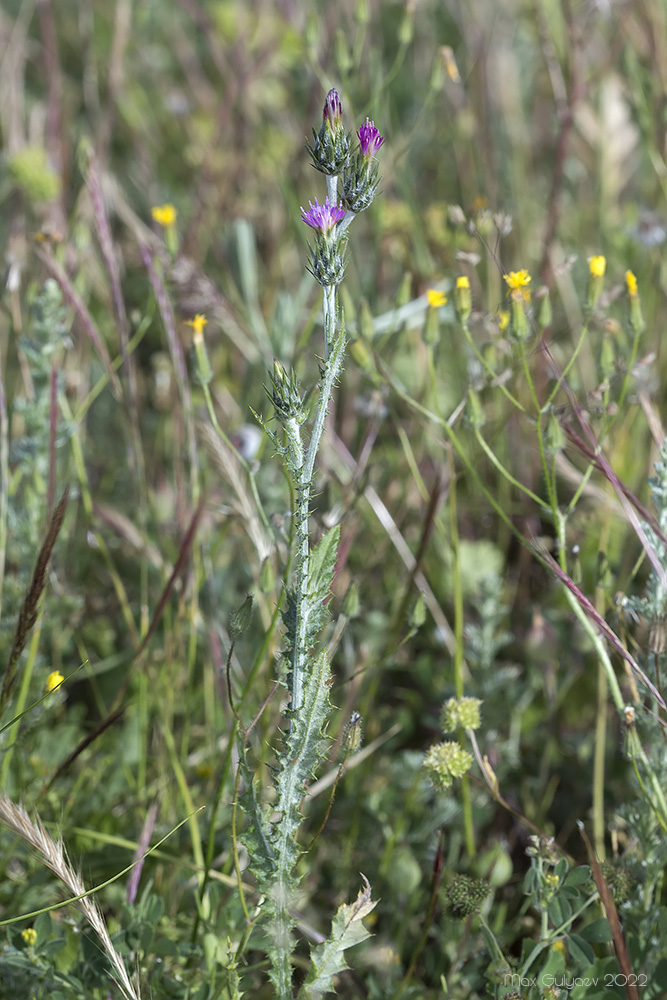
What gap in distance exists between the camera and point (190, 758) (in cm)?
142

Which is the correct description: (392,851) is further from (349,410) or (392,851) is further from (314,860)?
(349,410)

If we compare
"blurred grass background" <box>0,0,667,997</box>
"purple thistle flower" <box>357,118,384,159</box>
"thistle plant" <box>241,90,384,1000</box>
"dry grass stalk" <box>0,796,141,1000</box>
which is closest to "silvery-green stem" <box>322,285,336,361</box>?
"thistle plant" <box>241,90,384,1000</box>

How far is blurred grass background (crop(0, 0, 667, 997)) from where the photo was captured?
1340mm

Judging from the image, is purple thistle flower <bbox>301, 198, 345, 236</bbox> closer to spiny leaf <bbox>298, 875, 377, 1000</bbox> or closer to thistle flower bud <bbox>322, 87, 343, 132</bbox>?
thistle flower bud <bbox>322, 87, 343, 132</bbox>

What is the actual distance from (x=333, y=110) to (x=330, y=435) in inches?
35.8

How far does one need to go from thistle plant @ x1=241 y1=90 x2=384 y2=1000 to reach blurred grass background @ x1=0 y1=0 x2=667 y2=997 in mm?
180

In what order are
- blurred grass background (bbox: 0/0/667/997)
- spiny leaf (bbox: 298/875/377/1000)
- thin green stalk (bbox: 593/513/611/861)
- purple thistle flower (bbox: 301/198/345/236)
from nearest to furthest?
purple thistle flower (bbox: 301/198/345/236) → spiny leaf (bbox: 298/875/377/1000) → thin green stalk (bbox: 593/513/611/861) → blurred grass background (bbox: 0/0/667/997)

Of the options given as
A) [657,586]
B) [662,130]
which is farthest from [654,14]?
[657,586]

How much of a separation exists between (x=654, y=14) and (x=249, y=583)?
1.49 metres

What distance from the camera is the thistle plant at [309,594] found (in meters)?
0.79

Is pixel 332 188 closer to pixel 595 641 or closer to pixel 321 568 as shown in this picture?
pixel 321 568

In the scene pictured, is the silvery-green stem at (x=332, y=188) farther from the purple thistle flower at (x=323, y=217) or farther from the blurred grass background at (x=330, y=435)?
the blurred grass background at (x=330, y=435)

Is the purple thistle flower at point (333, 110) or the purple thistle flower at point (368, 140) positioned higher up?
the purple thistle flower at point (333, 110)

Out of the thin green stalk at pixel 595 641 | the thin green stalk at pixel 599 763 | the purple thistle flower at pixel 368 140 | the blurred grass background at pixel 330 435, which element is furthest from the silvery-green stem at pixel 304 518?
the thin green stalk at pixel 599 763
